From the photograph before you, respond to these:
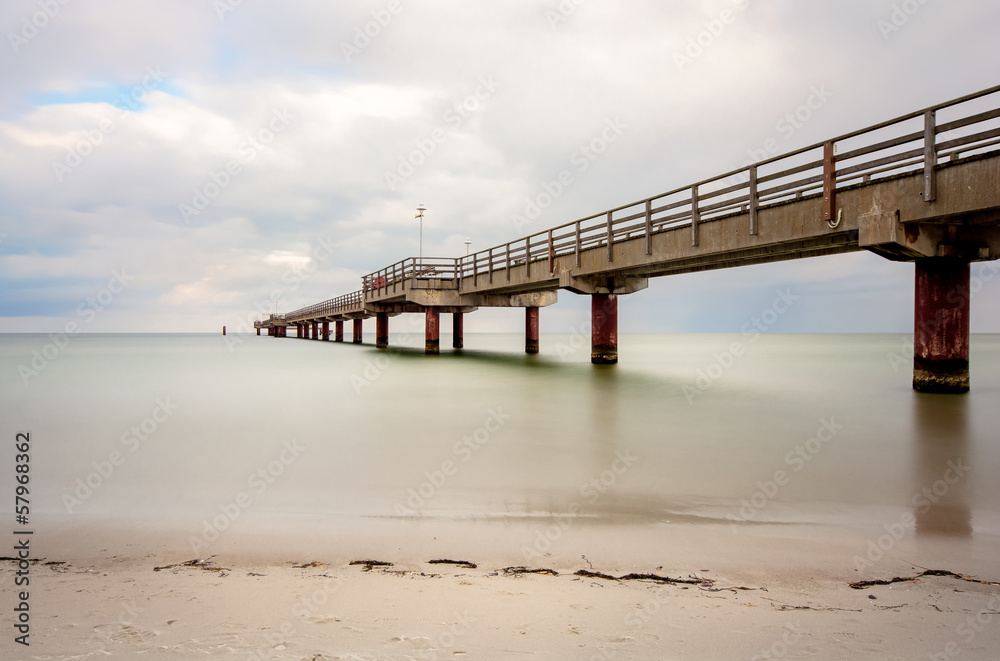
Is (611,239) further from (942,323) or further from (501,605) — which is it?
(501,605)

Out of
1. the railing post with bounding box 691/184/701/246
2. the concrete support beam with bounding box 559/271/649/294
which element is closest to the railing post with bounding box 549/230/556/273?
the concrete support beam with bounding box 559/271/649/294

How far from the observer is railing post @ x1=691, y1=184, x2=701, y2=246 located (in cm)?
1608

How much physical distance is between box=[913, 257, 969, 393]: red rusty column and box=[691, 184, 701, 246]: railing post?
5440mm

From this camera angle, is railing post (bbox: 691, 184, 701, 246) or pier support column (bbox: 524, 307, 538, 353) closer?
railing post (bbox: 691, 184, 701, 246)

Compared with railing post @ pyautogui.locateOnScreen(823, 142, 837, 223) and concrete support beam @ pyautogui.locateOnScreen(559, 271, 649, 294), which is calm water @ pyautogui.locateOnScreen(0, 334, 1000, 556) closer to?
railing post @ pyautogui.locateOnScreen(823, 142, 837, 223)

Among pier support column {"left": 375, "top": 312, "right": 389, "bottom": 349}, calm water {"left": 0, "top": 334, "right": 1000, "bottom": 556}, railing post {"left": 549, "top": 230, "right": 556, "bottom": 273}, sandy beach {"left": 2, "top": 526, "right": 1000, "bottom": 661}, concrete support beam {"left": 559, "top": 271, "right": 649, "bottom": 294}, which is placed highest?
railing post {"left": 549, "top": 230, "right": 556, "bottom": 273}

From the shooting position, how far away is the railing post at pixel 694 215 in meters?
16.1

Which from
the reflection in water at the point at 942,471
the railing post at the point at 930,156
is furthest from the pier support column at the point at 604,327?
the railing post at the point at 930,156

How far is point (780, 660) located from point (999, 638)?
4.17 feet

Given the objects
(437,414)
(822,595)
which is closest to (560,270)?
(437,414)

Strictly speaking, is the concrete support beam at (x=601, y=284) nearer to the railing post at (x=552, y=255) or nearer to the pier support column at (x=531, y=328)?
the railing post at (x=552, y=255)

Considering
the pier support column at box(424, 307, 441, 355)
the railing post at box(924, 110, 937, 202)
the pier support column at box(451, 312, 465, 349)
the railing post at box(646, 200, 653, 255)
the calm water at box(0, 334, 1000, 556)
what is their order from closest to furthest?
the calm water at box(0, 334, 1000, 556), the railing post at box(924, 110, 937, 202), the railing post at box(646, 200, 653, 255), the pier support column at box(424, 307, 441, 355), the pier support column at box(451, 312, 465, 349)

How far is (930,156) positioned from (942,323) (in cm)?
507

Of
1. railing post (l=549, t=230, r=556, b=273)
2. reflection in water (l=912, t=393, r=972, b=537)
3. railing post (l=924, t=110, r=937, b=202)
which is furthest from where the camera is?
railing post (l=549, t=230, r=556, b=273)
